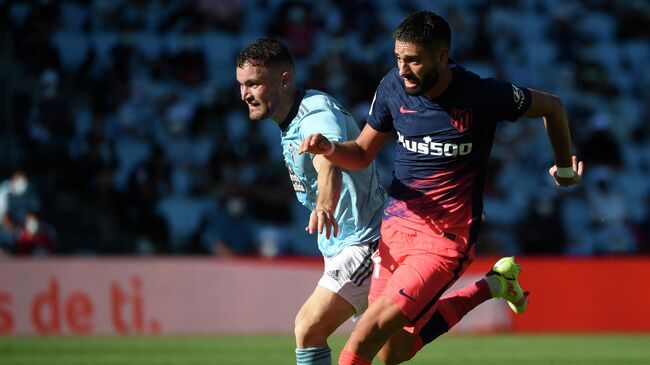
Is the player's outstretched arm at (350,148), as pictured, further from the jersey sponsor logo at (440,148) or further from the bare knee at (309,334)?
the bare knee at (309,334)

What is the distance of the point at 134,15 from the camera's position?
70.8 feet

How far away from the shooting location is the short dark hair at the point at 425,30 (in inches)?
265

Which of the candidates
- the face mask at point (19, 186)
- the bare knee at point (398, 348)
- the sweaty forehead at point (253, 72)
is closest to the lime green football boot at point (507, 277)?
the bare knee at point (398, 348)

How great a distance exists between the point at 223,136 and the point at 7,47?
13.7ft

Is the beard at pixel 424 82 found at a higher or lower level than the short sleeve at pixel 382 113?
higher

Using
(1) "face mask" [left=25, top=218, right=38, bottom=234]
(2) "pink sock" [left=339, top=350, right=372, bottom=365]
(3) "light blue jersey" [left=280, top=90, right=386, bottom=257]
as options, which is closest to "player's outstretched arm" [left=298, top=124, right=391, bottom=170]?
(3) "light blue jersey" [left=280, top=90, right=386, bottom=257]

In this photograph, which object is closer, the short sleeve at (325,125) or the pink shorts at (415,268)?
the pink shorts at (415,268)

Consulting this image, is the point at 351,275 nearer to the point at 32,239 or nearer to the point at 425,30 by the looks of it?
the point at 425,30

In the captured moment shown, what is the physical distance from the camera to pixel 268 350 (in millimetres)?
14102

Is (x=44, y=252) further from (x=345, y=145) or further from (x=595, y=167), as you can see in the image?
(x=345, y=145)

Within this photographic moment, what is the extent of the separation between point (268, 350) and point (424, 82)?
308 inches

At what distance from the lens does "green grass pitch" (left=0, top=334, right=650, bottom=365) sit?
495 inches

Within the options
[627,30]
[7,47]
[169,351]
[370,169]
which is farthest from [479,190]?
[627,30]

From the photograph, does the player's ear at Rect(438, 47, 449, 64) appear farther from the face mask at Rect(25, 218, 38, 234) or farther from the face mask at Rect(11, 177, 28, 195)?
the face mask at Rect(11, 177, 28, 195)
